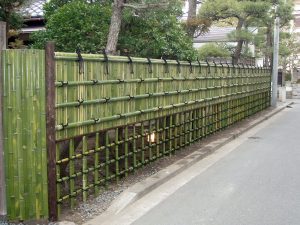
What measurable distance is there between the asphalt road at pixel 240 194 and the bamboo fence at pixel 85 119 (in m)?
0.91

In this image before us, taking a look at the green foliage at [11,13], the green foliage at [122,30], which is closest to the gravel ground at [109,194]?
the green foliage at [122,30]

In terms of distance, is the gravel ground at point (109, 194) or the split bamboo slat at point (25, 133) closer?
the split bamboo slat at point (25, 133)

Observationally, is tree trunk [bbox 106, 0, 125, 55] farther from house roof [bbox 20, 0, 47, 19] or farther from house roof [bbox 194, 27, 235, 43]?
house roof [bbox 194, 27, 235, 43]

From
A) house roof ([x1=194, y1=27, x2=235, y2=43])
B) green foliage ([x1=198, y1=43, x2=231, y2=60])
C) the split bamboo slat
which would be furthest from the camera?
house roof ([x1=194, y1=27, x2=235, y2=43])

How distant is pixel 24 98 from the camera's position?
16.4 ft

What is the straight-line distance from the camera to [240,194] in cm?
693

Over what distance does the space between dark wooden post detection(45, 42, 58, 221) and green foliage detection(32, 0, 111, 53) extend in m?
5.31

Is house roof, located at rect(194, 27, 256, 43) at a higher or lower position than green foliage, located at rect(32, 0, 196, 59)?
higher

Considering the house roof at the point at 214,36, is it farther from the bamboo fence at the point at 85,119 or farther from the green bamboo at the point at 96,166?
the green bamboo at the point at 96,166

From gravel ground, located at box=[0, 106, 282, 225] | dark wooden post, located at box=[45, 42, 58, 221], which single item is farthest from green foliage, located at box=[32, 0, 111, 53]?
dark wooden post, located at box=[45, 42, 58, 221]

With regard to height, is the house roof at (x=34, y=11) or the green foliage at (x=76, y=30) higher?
the house roof at (x=34, y=11)

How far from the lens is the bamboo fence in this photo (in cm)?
503

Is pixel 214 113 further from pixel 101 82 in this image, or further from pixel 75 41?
pixel 101 82

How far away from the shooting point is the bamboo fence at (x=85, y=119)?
5027 mm
